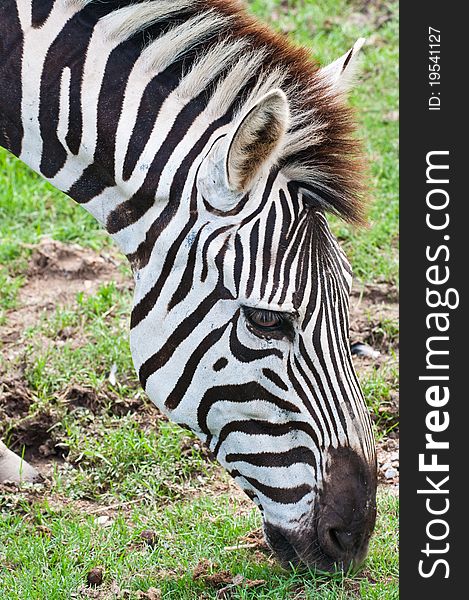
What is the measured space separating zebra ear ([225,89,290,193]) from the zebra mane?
0.20m

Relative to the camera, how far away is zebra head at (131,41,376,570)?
173 inches

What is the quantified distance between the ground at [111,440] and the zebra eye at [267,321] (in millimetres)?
1228

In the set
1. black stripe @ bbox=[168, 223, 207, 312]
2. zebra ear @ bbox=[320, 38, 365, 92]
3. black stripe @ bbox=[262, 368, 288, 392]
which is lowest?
black stripe @ bbox=[262, 368, 288, 392]

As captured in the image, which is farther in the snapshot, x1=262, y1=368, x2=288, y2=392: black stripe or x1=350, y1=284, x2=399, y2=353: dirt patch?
x1=350, y1=284, x2=399, y2=353: dirt patch

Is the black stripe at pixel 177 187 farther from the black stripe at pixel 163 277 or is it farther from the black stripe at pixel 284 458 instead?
the black stripe at pixel 284 458

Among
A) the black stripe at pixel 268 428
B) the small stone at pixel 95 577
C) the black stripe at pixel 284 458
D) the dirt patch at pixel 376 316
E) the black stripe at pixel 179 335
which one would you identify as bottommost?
the small stone at pixel 95 577

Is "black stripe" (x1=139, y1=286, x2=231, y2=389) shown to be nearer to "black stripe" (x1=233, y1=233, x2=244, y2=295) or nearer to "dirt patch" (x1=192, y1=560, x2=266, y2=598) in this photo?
"black stripe" (x1=233, y1=233, x2=244, y2=295)

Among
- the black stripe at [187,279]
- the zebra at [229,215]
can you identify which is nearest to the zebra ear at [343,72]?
the zebra at [229,215]

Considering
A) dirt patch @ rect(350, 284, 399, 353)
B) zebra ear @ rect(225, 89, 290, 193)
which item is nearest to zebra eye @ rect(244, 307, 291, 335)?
zebra ear @ rect(225, 89, 290, 193)

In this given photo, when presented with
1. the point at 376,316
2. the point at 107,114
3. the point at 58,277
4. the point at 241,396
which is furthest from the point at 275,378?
the point at 58,277

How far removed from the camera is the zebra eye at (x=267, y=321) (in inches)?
172

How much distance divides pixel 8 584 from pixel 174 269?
1952 mm

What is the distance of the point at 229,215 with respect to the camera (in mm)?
4438

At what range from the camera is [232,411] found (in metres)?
4.55
